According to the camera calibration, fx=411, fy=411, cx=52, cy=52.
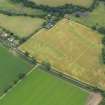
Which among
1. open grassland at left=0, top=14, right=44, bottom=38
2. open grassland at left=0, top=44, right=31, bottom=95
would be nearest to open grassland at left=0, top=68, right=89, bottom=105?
open grassland at left=0, top=44, right=31, bottom=95

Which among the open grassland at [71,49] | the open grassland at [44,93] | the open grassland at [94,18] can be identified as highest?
the open grassland at [94,18]

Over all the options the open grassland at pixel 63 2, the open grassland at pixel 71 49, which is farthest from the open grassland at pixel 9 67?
the open grassland at pixel 63 2

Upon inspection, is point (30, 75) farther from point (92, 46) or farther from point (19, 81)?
point (92, 46)

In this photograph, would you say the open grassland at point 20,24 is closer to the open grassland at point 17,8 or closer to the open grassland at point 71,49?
the open grassland at point 17,8

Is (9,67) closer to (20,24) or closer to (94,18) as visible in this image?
(20,24)

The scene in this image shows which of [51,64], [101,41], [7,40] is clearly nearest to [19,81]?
[51,64]

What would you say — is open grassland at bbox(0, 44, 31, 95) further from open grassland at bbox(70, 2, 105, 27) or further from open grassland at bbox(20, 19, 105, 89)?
open grassland at bbox(70, 2, 105, 27)
